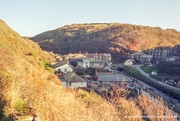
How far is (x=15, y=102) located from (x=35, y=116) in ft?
2.04

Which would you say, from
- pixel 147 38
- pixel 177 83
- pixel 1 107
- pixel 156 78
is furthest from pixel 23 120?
pixel 147 38

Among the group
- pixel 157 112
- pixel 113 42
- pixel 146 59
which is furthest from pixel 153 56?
→ pixel 157 112

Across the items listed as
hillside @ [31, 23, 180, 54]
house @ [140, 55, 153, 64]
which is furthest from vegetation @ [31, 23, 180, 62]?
house @ [140, 55, 153, 64]

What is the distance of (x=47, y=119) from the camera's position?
3174mm

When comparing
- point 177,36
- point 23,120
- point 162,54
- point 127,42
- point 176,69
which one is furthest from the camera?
point 177,36

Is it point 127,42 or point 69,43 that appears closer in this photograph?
point 127,42

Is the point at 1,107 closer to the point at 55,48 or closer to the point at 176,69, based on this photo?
the point at 176,69

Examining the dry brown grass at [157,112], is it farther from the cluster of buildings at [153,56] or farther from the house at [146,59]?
the house at [146,59]

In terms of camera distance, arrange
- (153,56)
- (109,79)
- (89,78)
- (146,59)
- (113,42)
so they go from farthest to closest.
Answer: (113,42), (153,56), (146,59), (89,78), (109,79)

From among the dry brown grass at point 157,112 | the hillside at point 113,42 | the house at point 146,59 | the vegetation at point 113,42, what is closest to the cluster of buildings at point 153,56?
the house at point 146,59

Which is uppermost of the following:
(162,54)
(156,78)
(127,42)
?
(127,42)

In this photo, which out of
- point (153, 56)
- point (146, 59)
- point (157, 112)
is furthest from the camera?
point (153, 56)

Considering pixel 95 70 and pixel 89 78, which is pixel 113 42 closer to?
pixel 95 70

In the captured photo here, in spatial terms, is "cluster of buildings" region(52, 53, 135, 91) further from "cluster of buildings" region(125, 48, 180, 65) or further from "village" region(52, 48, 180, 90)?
"cluster of buildings" region(125, 48, 180, 65)
